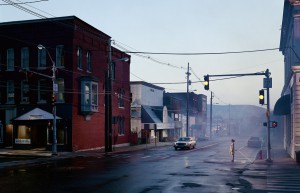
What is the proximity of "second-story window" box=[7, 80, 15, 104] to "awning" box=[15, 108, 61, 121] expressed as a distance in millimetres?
3116

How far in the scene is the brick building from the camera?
39906 millimetres

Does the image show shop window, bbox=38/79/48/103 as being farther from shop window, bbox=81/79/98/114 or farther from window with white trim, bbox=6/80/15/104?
shop window, bbox=81/79/98/114

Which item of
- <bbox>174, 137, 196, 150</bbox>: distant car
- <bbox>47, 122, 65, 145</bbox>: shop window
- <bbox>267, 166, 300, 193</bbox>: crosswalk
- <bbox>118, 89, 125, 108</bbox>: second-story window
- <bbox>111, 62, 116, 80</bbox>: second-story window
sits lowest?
<bbox>174, 137, 196, 150</bbox>: distant car

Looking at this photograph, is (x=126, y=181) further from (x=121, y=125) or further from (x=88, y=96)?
(x=121, y=125)

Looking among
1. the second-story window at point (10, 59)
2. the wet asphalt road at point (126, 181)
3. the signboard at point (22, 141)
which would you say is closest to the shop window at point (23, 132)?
the signboard at point (22, 141)

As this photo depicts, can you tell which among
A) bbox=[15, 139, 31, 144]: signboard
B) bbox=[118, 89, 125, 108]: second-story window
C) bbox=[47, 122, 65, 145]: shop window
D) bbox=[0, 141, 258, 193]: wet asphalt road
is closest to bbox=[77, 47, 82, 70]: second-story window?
bbox=[47, 122, 65, 145]: shop window

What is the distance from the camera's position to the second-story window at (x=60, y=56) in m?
40.5

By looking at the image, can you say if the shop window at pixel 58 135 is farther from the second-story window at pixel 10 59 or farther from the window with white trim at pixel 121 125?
the window with white trim at pixel 121 125

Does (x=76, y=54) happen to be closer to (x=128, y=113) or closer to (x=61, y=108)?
(x=61, y=108)

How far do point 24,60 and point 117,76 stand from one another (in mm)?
13434

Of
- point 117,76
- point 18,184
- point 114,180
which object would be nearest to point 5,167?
point 18,184

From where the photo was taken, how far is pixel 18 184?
1708 centimetres

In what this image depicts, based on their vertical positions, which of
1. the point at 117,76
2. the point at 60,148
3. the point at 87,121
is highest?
the point at 117,76

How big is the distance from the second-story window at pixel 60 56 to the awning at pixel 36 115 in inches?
206
